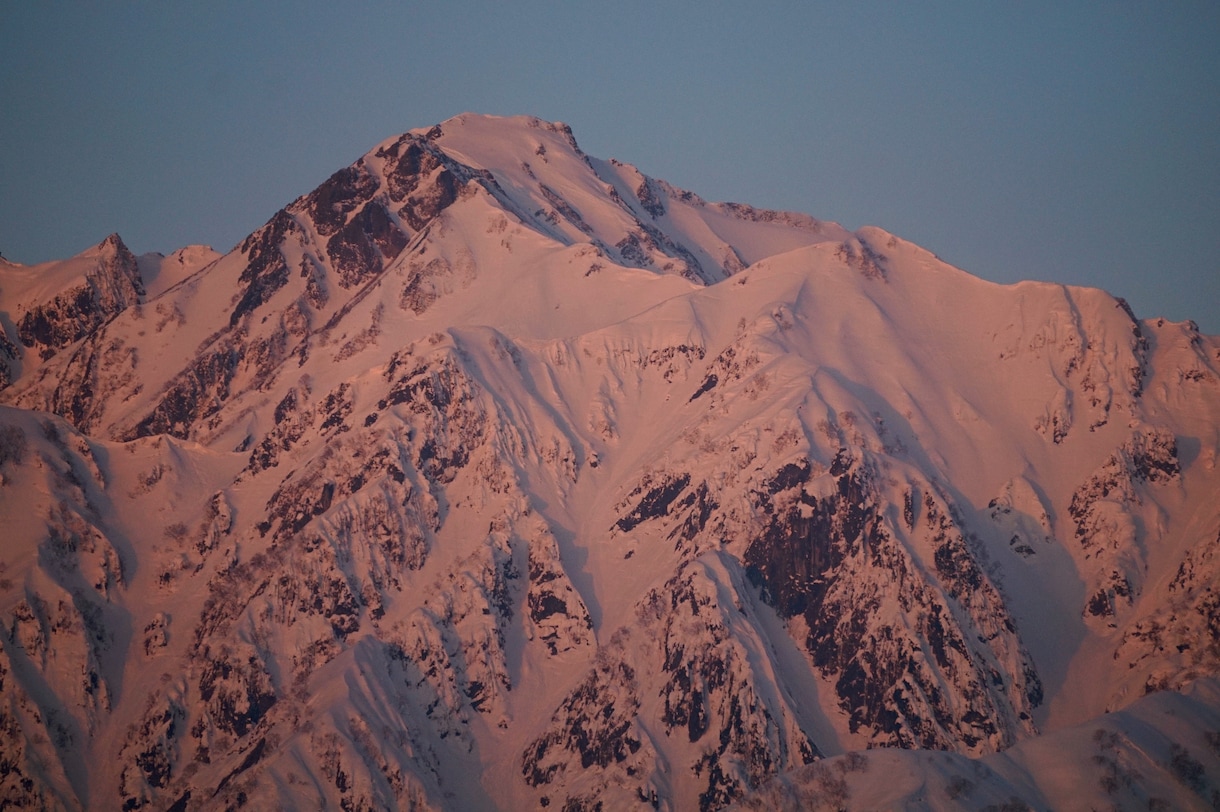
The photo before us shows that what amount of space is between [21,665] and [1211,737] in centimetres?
12794

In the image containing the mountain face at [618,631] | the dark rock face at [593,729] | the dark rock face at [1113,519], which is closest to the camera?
the dark rock face at [593,729]

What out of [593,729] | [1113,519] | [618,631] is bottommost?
[1113,519]

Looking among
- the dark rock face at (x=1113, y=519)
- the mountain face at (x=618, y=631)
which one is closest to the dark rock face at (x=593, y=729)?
the mountain face at (x=618, y=631)

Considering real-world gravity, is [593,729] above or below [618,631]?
below

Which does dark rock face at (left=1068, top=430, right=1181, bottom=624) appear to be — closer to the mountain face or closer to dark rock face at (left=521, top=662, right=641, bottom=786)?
the mountain face

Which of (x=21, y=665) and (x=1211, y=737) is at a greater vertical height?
(x=21, y=665)

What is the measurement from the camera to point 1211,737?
13150cm

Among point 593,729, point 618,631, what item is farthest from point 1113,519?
point 593,729

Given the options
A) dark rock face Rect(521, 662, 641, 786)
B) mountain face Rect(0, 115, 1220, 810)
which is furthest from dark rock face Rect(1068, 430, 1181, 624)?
dark rock face Rect(521, 662, 641, 786)

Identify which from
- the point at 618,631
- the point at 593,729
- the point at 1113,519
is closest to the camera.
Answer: the point at 593,729

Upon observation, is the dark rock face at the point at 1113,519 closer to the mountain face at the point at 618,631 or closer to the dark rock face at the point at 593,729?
the mountain face at the point at 618,631

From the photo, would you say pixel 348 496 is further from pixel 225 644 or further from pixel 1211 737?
pixel 1211 737

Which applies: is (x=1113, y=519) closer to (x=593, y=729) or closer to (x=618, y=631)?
(x=618, y=631)

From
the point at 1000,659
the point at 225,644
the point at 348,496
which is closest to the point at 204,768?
the point at 225,644
